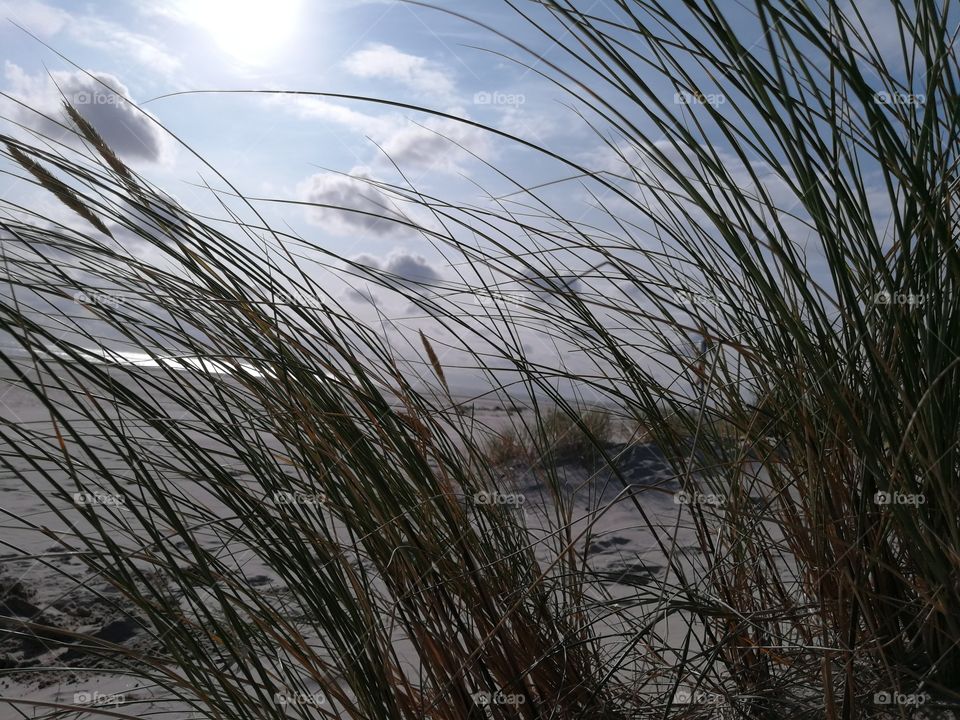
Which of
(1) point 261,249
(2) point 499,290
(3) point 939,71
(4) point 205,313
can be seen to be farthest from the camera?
(2) point 499,290

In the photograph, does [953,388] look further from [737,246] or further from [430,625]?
[430,625]

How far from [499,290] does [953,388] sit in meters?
0.67

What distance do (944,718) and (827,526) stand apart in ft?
0.77

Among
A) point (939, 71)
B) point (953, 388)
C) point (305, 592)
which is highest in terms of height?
point (939, 71)

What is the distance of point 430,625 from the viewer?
87 cm

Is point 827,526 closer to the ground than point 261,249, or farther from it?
closer to the ground

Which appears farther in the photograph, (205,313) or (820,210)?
(205,313)

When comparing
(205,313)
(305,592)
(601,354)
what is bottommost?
(305,592)

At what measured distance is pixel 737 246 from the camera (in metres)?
0.85

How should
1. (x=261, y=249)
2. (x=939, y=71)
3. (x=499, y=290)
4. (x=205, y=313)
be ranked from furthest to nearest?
(x=499, y=290) < (x=261, y=249) < (x=205, y=313) < (x=939, y=71)

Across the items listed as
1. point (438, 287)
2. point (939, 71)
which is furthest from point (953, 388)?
point (438, 287)

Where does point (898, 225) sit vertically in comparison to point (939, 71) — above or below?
below

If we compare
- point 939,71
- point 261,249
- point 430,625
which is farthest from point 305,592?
point 939,71

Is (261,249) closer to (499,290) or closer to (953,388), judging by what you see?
(499,290)
